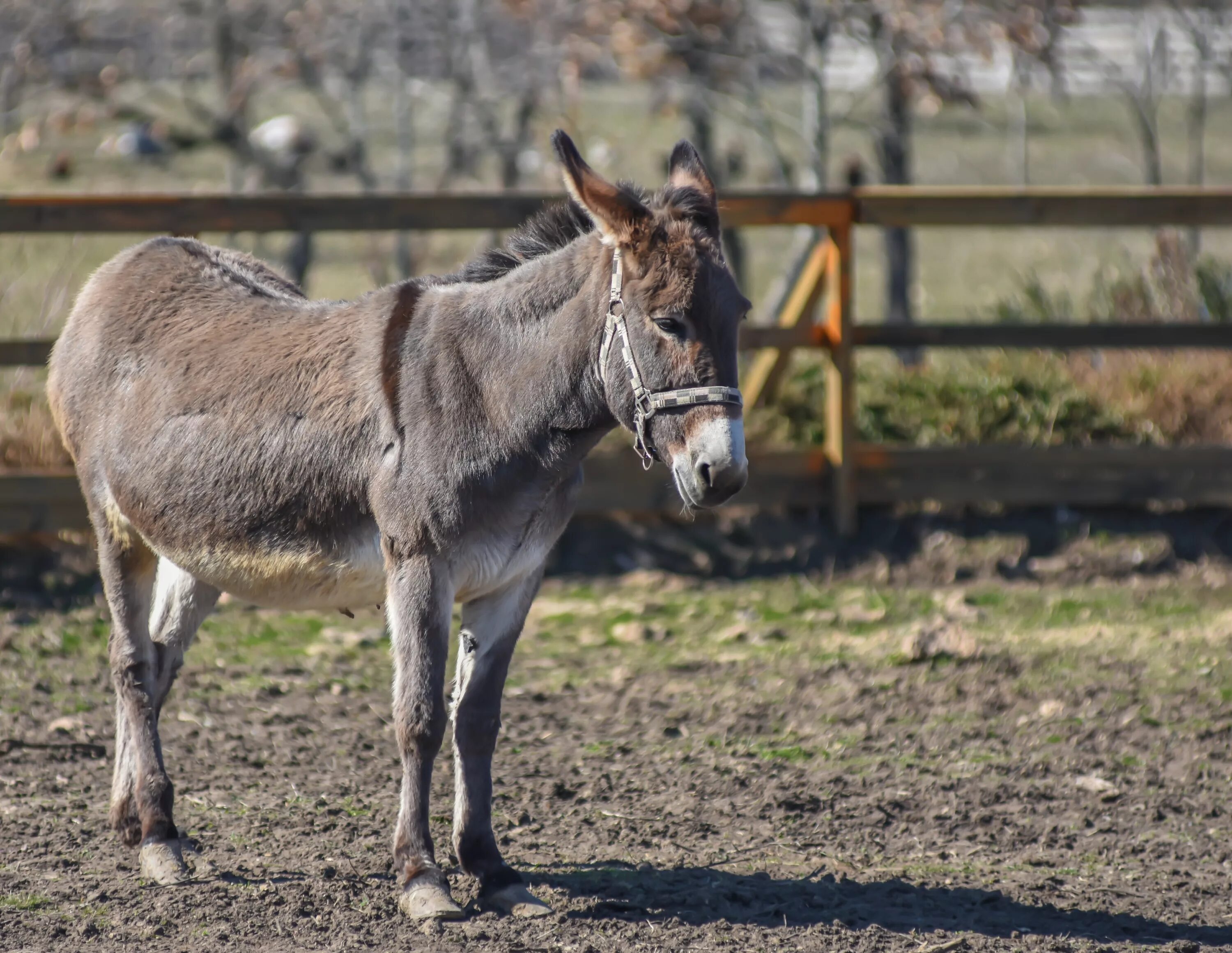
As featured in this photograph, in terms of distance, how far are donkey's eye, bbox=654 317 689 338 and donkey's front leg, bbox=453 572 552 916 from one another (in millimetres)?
951

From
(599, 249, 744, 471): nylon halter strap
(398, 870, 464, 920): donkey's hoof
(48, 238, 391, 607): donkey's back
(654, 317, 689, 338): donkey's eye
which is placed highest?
(654, 317, 689, 338): donkey's eye

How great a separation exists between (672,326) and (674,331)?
0.01 meters

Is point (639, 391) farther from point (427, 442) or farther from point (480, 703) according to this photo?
point (480, 703)

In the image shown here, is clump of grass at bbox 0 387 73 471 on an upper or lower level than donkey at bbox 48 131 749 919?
lower

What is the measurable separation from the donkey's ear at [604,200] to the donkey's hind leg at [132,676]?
1904 mm

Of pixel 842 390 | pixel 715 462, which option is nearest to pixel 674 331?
pixel 715 462

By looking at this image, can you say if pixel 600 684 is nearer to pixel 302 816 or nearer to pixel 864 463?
pixel 302 816

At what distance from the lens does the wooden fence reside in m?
7.23

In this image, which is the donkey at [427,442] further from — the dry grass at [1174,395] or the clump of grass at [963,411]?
the dry grass at [1174,395]

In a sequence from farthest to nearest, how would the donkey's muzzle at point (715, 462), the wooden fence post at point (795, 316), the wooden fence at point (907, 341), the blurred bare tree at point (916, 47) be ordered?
1. the blurred bare tree at point (916, 47)
2. the wooden fence post at point (795, 316)
3. the wooden fence at point (907, 341)
4. the donkey's muzzle at point (715, 462)

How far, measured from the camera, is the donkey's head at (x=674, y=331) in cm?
335

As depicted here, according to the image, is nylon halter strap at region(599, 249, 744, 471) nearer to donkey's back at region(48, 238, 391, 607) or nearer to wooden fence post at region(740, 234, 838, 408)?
donkey's back at region(48, 238, 391, 607)

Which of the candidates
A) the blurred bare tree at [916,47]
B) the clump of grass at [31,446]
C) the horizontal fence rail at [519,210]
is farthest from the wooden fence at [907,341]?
the blurred bare tree at [916,47]

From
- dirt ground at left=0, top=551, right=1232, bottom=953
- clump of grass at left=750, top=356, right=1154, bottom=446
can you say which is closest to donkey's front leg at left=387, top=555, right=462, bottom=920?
dirt ground at left=0, top=551, right=1232, bottom=953
